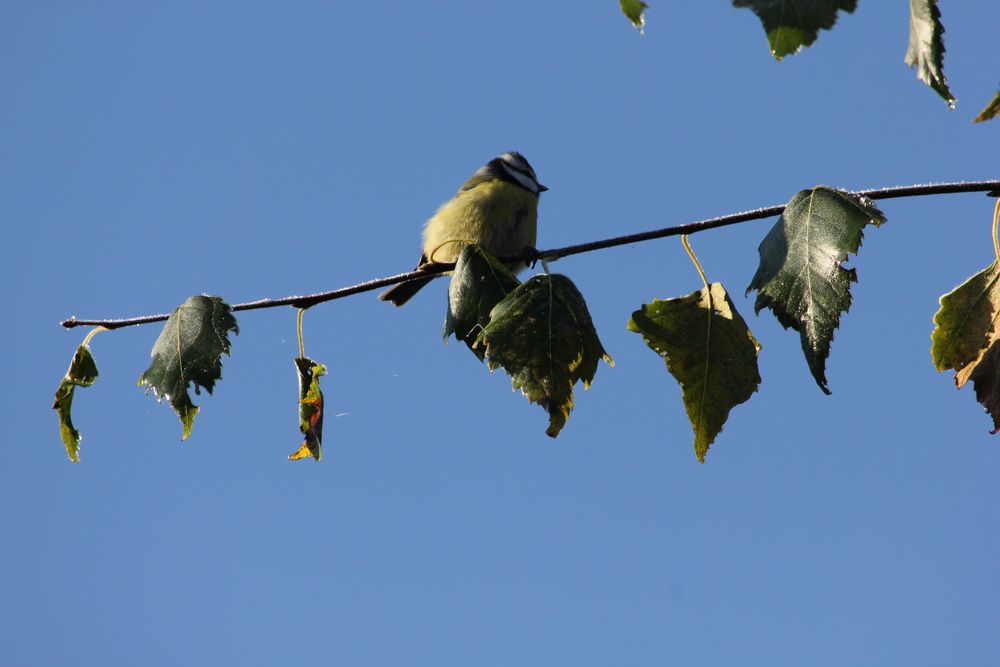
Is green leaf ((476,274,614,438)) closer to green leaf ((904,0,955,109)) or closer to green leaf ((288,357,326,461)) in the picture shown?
green leaf ((288,357,326,461))

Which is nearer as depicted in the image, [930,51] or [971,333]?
[930,51]

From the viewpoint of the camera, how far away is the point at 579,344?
77.2 inches

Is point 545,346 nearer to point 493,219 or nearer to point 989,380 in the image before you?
point 989,380

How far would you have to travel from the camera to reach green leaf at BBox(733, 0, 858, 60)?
1.37 metres

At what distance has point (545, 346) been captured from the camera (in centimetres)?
196

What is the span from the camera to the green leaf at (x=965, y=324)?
1.83 meters

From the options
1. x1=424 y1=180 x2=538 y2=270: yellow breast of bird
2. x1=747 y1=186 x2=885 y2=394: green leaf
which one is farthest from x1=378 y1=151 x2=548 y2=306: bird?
x1=747 y1=186 x2=885 y2=394: green leaf

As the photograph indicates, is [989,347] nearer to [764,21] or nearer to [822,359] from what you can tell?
[822,359]

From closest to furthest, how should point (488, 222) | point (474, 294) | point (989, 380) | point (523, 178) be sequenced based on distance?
point (989, 380) < point (474, 294) < point (488, 222) < point (523, 178)

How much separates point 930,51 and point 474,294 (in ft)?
3.30

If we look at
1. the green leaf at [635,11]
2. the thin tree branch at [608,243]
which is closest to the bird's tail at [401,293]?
the thin tree branch at [608,243]

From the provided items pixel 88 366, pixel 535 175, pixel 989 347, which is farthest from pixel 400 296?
pixel 989 347

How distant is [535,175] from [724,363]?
4695 mm

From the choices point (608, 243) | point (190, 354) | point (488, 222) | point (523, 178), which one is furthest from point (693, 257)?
point (523, 178)
